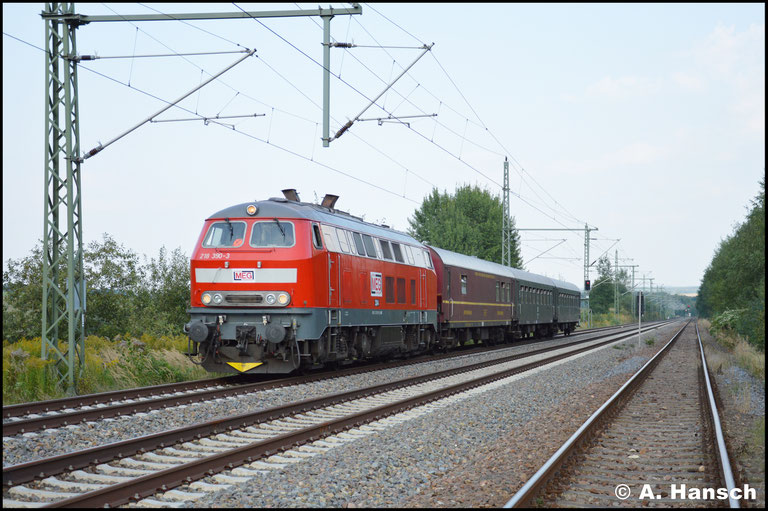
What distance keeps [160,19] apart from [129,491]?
32.4ft

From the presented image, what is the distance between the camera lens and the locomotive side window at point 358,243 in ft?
57.1

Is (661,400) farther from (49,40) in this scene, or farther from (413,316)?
(49,40)

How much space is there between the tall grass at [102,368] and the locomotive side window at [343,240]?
4195 millimetres

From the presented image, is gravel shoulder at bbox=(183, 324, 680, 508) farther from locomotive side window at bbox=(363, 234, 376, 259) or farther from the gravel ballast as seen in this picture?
locomotive side window at bbox=(363, 234, 376, 259)

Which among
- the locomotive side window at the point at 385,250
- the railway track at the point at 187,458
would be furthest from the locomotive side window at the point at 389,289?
the railway track at the point at 187,458

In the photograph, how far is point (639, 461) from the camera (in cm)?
800

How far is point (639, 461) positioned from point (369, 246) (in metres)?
11.1

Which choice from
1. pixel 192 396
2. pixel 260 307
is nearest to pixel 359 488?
pixel 192 396

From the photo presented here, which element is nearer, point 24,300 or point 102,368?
point 102,368

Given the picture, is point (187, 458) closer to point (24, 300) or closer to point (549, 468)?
point (549, 468)

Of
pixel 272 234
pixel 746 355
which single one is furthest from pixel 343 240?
pixel 746 355

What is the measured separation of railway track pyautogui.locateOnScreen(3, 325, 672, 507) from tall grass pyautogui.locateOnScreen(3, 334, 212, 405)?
189 inches

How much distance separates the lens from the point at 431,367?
64.3ft

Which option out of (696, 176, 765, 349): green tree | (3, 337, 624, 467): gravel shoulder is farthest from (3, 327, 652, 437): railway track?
(696, 176, 765, 349): green tree
